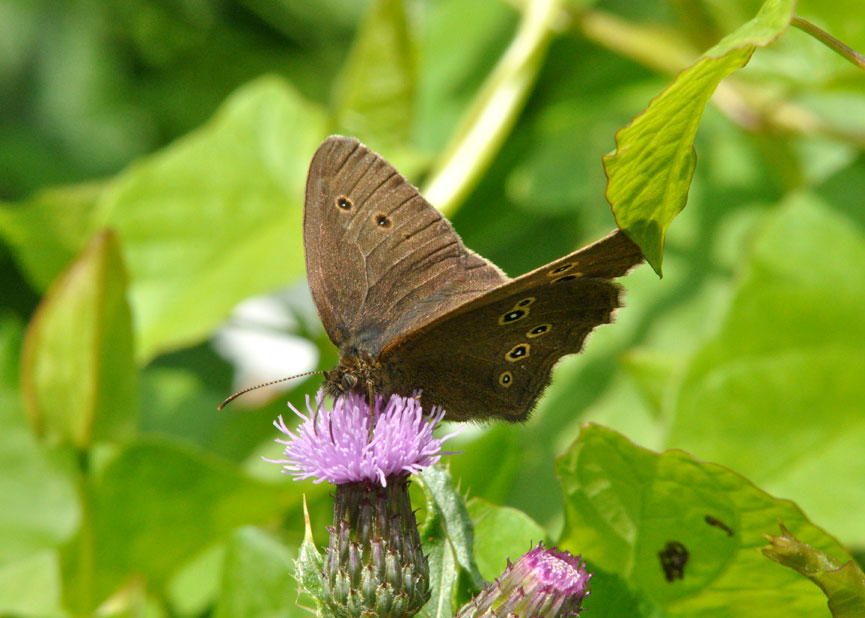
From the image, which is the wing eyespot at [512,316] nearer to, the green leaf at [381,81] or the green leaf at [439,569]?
the green leaf at [439,569]

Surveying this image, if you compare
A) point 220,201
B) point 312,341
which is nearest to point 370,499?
point 312,341

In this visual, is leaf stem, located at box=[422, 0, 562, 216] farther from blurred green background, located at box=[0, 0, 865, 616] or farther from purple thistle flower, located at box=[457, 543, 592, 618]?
purple thistle flower, located at box=[457, 543, 592, 618]

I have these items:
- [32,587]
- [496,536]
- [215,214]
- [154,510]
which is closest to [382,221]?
[496,536]

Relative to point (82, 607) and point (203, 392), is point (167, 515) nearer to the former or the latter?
point (82, 607)

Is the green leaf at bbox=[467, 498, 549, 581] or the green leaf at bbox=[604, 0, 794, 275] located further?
the green leaf at bbox=[467, 498, 549, 581]

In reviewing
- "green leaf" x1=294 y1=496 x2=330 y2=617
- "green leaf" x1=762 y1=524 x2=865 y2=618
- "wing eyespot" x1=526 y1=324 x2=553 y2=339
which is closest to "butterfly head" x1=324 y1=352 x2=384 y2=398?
"wing eyespot" x1=526 y1=324 x2=553 y2=339

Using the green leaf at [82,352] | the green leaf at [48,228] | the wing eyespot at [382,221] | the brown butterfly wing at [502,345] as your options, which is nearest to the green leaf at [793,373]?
the brown butterfly wing at [502,345]
